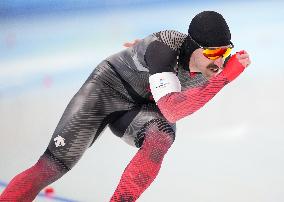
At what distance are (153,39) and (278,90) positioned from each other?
2.44 m

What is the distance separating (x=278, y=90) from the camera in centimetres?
Answer: 461

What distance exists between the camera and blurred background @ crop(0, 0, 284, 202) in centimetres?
300

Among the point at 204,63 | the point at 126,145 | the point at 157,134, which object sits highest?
the point at 204,63

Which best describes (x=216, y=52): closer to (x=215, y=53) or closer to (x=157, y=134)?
(x=215, y=53)

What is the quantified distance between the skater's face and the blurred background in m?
0.78

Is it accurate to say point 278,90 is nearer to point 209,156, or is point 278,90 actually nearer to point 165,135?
point 209,156

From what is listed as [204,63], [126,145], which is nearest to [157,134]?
[204,63]

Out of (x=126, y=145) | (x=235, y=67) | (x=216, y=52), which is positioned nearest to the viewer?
(x=235, y=67)

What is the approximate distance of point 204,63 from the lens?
2.31 meters

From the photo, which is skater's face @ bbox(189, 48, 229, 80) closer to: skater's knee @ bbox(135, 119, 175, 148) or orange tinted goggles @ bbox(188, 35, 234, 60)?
orange tinted goggles @ bbox(188, 35, 234, 60)

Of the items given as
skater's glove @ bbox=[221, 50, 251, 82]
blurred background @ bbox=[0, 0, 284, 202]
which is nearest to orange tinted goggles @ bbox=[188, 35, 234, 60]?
skater's glove @ bbox=[221, 50, 251, 82]

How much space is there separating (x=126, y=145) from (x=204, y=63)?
1507 mm

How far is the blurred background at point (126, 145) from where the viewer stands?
300cm

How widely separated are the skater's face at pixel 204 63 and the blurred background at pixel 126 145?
30.7 inches
